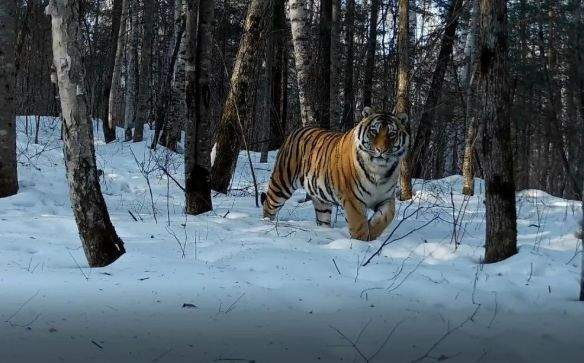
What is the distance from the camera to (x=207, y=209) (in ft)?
22.0

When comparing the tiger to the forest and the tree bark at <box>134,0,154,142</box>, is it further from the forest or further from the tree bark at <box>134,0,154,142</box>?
the tree bark at <box>134,0,154,142</box>

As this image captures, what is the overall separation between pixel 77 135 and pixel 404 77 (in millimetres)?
6135

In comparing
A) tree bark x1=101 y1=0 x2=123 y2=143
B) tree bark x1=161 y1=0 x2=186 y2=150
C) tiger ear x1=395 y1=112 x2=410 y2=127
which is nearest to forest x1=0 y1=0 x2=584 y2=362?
tiger ear x1=395 y1=112 x2=410 y2=127

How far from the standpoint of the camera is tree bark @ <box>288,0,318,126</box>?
8297mm

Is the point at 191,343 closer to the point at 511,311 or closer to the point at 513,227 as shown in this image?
the point at 511,311

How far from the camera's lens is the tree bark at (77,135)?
4.05 meters

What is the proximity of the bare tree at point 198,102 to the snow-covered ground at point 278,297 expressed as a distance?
0.56m

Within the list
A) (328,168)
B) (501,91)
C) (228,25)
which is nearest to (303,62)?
(328,168)

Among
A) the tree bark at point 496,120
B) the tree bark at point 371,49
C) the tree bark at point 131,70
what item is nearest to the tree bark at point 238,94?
the tree bark at point 496,120

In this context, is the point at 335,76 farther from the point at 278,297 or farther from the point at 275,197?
the point at 278,297

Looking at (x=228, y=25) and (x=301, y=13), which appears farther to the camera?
(x=228, y=25)

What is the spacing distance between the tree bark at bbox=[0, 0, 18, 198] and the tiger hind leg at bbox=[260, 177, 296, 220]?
3.51 m

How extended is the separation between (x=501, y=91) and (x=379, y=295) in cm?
194

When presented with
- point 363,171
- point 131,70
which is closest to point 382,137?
point 363,171
